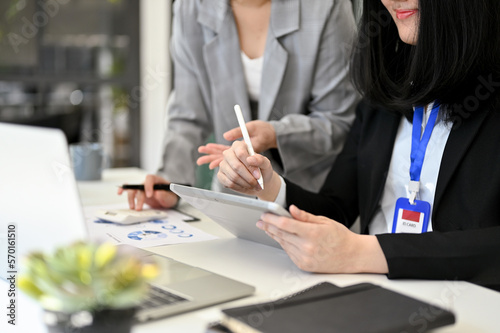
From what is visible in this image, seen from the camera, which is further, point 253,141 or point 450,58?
point 253,141

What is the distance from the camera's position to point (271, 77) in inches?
69.5

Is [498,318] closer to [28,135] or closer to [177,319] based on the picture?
[177,319]

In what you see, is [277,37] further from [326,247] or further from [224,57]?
[326,247]

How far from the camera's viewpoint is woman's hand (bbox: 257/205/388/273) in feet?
3.28

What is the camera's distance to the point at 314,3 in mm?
1752

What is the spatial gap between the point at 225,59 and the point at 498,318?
119 centimetres

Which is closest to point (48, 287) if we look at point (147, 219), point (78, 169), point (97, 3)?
point (147, 219)

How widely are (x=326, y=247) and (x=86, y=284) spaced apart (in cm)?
52

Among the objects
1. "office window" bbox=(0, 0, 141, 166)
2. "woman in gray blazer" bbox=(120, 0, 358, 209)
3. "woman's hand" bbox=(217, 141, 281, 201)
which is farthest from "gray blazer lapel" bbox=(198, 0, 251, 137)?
"office window" bbox=(0, 0, 141, 166)

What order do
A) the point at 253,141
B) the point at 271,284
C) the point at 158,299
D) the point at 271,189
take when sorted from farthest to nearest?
1. the point at 253,141
2. the point at 271,189
3. the point at 271,284
4. the point at 158,299

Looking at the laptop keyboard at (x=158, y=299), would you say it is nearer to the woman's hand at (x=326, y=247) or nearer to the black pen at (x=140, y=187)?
the woman's hand at (x=326, y=247)

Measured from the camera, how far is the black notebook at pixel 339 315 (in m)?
0.68

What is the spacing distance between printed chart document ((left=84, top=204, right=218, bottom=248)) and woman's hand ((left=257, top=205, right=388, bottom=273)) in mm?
313

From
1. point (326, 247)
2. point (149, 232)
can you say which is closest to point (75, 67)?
point (149, 232)
